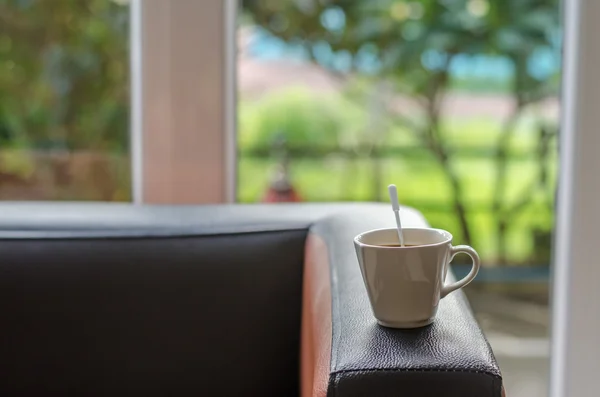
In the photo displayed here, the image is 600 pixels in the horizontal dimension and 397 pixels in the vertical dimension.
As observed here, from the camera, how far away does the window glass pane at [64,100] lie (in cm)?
174

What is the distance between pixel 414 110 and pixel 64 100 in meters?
0.86

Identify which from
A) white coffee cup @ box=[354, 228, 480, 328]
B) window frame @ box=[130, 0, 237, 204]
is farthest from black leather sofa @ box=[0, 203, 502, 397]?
window frame @ box=[130, 0, 237, 204]

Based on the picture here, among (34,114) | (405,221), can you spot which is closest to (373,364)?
(405,221)

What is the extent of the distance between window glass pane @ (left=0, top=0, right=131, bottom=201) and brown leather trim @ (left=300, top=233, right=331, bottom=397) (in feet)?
2.35

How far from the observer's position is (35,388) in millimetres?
1230

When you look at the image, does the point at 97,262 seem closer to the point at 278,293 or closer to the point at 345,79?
the point at 278,293

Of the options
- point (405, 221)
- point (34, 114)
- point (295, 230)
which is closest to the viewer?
point (405, 221)

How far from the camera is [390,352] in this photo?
78 cm

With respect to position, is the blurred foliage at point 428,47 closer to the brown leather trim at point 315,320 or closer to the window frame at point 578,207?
the window frame at point 578,207

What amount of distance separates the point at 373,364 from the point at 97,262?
0.64 m

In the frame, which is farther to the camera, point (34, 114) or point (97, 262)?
point (34, 114)

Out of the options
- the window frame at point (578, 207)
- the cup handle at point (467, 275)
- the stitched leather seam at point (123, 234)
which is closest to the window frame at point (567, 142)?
the window frame at point (578, 207)

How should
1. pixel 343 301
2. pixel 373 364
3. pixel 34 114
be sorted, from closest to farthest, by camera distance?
pixel 373 364, pixel 343 301, pixel 34 114

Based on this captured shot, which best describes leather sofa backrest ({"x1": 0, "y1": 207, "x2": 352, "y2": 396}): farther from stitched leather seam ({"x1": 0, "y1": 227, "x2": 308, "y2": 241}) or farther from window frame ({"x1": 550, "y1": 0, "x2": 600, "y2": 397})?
window frame ({"x1": 550, "y1": 0, "x2": 600, "y2": 397})
